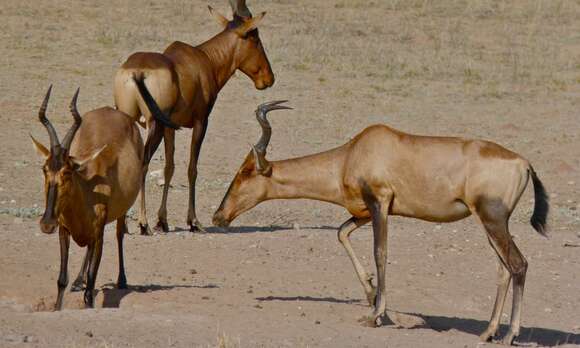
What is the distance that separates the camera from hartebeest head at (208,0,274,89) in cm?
1630

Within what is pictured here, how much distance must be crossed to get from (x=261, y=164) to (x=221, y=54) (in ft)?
16.3

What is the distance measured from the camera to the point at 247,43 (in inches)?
645

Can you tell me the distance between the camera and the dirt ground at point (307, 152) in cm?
1045

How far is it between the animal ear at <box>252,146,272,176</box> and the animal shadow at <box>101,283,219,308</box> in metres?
1.23

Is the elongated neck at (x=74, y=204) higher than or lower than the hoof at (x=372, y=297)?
higher

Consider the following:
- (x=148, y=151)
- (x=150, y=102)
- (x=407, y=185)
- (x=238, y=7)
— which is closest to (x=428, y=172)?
(x=407, y=185)

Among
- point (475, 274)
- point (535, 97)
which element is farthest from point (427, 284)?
point (535, 97)

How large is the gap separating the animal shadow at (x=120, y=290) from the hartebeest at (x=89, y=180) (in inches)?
4.2

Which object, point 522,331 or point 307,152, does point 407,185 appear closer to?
point 522,331

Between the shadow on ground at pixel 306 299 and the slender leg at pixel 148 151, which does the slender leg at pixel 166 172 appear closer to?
the slender leg at pixel 148 151

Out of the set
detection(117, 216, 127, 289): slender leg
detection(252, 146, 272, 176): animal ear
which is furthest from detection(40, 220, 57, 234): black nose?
detection(252, 146, 272, 176): animal ear

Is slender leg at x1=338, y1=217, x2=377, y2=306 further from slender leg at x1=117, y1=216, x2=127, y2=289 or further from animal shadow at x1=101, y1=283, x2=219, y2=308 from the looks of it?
slender leg at x1=117, y1=216, x2=127, y2=289

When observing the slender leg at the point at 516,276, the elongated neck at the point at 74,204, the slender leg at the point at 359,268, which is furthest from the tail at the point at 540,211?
the elongated neck at the point at 74,204

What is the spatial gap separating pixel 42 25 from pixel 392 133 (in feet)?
56.9
